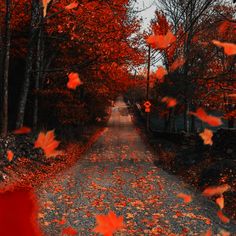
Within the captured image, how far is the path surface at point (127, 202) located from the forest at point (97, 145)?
33mm

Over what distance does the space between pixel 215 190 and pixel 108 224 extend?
464cm

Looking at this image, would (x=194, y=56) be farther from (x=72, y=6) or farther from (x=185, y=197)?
(x=185, y=197)

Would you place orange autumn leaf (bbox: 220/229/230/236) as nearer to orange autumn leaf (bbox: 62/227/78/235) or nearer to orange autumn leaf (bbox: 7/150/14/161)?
orange autumn leaf (bbox: 62/227/78/235)

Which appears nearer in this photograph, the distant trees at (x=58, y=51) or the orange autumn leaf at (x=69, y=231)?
the orange autumn leaf at (x=69, y=231)

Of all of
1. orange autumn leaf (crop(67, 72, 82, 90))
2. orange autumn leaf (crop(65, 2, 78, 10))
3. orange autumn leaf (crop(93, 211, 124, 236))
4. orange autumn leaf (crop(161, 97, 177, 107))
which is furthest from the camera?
orange autumn leaf (crop(161, 97, 177, 107))

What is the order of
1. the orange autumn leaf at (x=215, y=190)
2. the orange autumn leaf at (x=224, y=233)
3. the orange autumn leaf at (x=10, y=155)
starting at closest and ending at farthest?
the orange autumn leaf at (x=224, y=233) < the orange autumn leaf at (x=215, y=190) < the orange autumn leaf at (x=10, y=155)

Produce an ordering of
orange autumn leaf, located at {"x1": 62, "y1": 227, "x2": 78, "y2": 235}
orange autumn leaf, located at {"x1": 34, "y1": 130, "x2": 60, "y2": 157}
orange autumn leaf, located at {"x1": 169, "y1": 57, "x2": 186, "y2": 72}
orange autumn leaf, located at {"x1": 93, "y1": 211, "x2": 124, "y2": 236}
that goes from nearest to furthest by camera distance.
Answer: orange autumn leaf, located at {"x1": 62, "y1": 227, "x2": 78, "y2": 235} < orange autumn leaf, located at {"x1": 93, "y1": 211, "x2": 124, "y2": 236} < orange autumn leaf, located at {"x1": 34, "y1": 130, "x2": 60, "y2": 157} < orange autumn leaf, located at {"x1": 169, "y1": 57, "x2": 186, "y2": 72}

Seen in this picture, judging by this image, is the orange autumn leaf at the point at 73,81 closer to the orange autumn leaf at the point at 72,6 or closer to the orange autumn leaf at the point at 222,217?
the orange autumn leaf at the point at 72,6

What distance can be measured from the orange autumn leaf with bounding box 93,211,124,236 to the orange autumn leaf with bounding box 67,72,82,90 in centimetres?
1321

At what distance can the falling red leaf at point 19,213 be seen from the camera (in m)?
8.78

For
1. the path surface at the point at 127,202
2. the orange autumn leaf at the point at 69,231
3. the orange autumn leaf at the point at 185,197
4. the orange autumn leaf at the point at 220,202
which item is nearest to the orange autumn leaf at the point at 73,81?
the path surface at the point at 127,202

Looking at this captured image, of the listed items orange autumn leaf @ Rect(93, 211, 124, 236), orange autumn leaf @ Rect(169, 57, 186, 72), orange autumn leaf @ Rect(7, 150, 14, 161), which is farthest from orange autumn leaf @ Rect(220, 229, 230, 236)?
orange autumn leaf @ Rect(169, 57, 186, 72)

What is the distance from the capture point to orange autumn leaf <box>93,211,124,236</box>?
886 cm

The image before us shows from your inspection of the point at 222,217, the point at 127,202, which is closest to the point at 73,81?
the point at 127,202
